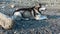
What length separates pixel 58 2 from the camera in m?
3.77

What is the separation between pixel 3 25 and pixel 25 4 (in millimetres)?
1467

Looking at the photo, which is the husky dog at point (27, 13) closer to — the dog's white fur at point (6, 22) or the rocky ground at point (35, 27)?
the rocky ground at point (35, 27)

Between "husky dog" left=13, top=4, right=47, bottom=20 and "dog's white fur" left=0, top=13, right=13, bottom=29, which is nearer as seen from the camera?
"dog's white fur" left=0, top=13, right=13, bottom=29

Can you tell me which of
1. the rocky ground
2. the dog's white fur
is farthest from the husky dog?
the dog's white fur

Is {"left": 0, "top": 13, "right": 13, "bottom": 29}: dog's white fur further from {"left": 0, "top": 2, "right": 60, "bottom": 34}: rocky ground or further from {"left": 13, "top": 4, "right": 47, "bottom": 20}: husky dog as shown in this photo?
{"left": 13, "top": 4, "right": 47, "bottom": 20}: husky dog

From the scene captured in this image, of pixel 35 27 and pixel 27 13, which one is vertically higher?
pixel 27 13

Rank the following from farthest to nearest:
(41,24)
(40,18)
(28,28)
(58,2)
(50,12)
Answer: (58,2), (50,12), (40,18), (41,24), (28,28)

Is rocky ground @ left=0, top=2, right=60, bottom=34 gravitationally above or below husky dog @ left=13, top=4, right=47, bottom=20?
below

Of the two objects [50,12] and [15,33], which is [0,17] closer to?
[15,33]

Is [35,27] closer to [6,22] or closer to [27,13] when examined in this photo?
[6,22]

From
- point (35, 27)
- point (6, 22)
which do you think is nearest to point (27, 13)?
point (35, 27)

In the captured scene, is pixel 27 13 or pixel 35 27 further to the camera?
pixel 27 13

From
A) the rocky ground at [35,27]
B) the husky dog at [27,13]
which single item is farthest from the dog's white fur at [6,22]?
the husky dog at [27,13]

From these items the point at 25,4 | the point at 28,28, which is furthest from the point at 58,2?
the point at 28,28
